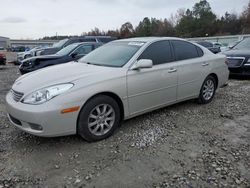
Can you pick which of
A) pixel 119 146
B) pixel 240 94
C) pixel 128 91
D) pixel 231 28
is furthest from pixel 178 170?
pixel 231 28

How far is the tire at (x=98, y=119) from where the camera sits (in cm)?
334

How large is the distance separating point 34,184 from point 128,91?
1.83 m

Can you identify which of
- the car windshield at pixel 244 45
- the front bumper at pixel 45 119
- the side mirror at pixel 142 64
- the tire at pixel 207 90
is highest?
the side mirror at pixel 142 64

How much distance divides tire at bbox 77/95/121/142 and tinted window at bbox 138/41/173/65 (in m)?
1.05

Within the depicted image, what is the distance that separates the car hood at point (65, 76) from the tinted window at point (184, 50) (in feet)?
4.93

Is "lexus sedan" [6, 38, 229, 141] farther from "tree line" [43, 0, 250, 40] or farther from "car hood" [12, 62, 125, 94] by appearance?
"tree line" [43, 0, 250, 40]

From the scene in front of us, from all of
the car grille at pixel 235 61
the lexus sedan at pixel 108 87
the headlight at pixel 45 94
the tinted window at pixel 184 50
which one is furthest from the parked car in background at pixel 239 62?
the headlight at pixel 45 94

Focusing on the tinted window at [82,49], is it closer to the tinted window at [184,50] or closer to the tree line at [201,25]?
the tinted window at [184,50]

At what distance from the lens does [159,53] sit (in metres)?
4.41

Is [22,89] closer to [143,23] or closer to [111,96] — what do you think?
[111,96]

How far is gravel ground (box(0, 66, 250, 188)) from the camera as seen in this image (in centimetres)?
269

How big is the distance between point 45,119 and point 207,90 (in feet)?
12.1

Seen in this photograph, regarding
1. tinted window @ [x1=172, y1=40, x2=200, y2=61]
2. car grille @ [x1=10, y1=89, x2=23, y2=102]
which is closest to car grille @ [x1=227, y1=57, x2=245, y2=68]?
tinted window @ [x1=172, y1=40, x2=200, y2=61]

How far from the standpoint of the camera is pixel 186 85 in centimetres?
477
